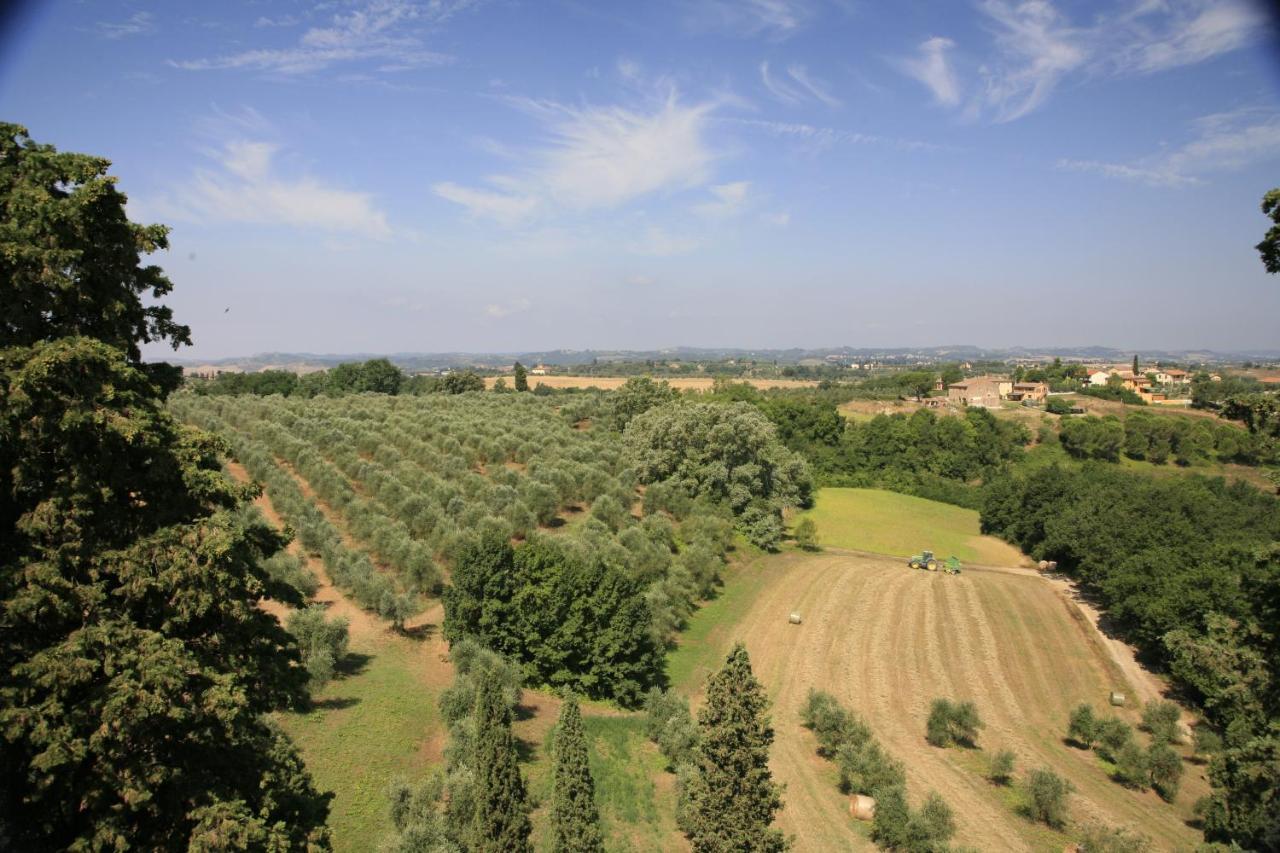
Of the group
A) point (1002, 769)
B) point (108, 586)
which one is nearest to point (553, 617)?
point (1002, 769)

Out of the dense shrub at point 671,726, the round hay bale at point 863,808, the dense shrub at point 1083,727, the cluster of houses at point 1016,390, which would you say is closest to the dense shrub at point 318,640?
the dense shrub at point 671,726

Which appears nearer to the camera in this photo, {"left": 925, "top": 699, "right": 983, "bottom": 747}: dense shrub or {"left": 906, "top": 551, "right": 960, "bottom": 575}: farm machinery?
{"left": 925, "top": 699, "right": 983, "bottom": 747}: dense shrub

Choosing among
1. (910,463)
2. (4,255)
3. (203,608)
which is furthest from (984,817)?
(910,463)

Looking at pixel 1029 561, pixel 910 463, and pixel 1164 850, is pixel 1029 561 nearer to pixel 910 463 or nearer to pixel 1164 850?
pixel 910 463

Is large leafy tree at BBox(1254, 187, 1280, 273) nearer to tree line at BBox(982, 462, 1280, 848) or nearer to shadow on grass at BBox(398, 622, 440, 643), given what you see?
tree line at BBox(982, 462, 1280, 848)

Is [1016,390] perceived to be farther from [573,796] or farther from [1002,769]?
[573,796]

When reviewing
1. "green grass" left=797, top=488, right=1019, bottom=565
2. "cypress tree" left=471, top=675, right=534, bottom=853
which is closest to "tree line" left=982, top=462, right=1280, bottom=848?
"green grass" left=797, top=488, right=1019, bottom=565

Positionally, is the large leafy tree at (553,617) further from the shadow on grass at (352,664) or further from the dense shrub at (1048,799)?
the dense shrub at (1048,799)
